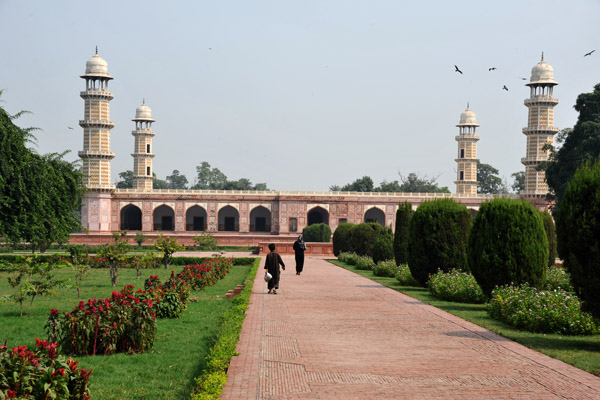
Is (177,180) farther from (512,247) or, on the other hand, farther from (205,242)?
(512,247)

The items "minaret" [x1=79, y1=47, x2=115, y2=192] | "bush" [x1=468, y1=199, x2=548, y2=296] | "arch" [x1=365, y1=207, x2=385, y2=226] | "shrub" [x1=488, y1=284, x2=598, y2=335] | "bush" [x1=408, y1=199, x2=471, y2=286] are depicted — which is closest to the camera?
"shrub" [x1=488, y1=284, x2=598, y2=335]

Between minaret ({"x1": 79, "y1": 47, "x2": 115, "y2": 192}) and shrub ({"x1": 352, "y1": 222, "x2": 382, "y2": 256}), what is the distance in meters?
25.3

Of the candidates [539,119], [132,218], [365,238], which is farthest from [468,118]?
[365,238]

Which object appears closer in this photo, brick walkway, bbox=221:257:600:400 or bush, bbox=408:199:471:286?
brick walkway, bbox=221:257:600:400

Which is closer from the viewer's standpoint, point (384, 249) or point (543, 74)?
point (384, 249)

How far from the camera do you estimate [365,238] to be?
26.8m

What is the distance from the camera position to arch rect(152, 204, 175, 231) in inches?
2090

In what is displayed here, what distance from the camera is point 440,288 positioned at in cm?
1284

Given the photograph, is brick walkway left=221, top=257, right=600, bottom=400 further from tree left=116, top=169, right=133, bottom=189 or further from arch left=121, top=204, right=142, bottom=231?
tree left=116, top=169, right=133, bottom=189

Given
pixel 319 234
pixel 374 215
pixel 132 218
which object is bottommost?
pixel 319 234

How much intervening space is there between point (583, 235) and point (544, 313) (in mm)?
1610

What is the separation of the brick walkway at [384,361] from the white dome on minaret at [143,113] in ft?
158

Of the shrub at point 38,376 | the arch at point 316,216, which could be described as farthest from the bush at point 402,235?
the arch at point 316,216

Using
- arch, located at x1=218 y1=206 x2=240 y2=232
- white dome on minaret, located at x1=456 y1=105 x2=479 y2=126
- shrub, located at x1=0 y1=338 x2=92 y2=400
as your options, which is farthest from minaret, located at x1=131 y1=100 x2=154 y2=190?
shrub, located at x1=0 y1=338 x2=92 y2=400
